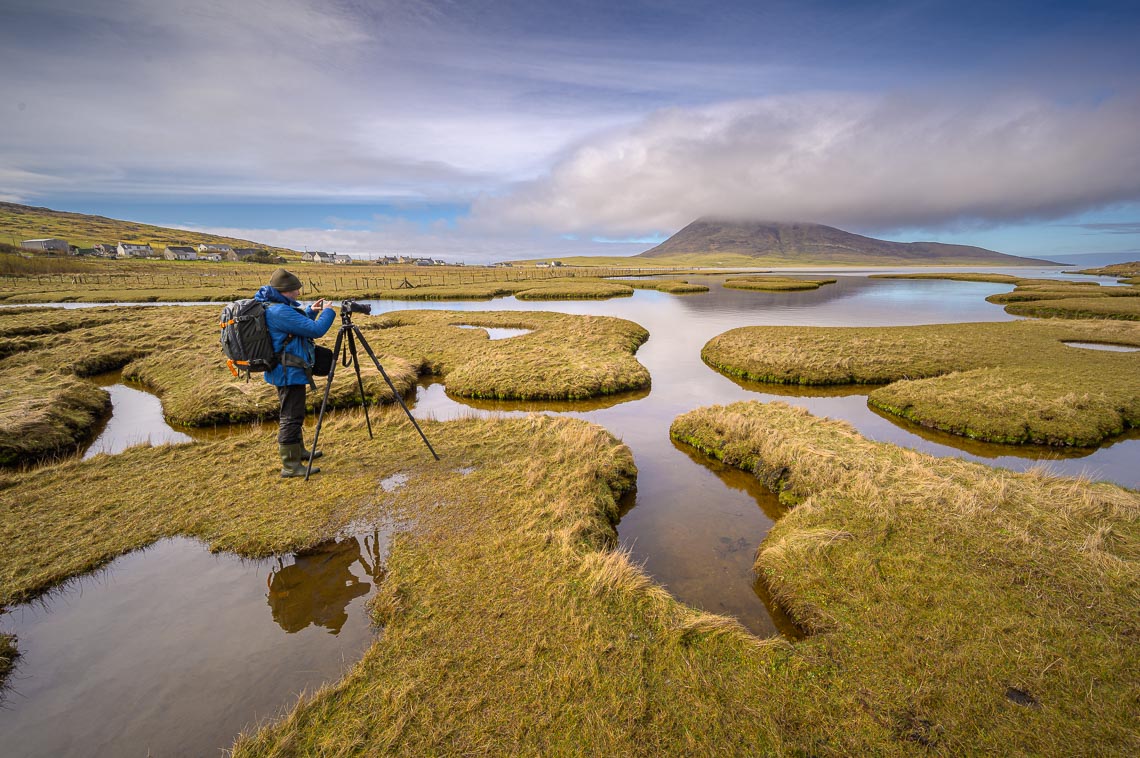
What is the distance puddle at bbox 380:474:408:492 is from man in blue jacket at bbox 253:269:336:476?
2.17 m

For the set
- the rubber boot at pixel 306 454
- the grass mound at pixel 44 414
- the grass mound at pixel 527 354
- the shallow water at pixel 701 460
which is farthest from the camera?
the grass mound at pixel 527 354

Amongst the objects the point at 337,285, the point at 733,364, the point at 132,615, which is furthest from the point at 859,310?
the point at 337,285

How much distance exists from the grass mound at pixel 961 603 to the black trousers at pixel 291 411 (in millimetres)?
10563

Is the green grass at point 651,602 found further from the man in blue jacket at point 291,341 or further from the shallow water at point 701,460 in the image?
the man in blue jacket at point 291,341

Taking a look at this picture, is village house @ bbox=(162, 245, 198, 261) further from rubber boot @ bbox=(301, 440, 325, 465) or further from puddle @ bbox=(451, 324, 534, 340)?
rubber boot @ bbox=(301, 440, 325, 465)

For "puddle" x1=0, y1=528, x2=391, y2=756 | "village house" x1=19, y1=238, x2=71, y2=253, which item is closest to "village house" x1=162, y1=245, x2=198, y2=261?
"village house" x1=19, y1=238, x2=71, y2=253

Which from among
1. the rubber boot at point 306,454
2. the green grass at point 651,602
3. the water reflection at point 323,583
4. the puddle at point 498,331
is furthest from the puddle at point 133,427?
the puddle at point 498,331

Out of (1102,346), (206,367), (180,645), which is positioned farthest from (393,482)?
(1102,346)

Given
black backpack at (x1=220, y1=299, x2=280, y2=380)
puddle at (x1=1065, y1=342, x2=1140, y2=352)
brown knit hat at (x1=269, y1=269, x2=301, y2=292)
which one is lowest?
puddle at (x1=1065, y1=342, x2=1140, y2=352)

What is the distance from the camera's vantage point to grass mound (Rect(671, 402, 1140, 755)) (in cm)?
483

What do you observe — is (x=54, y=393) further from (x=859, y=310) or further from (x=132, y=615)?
(x=859, y=310)

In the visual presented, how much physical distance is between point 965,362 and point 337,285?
8576 centimetres

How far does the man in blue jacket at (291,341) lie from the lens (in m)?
9.16

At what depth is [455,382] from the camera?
70.8ft
